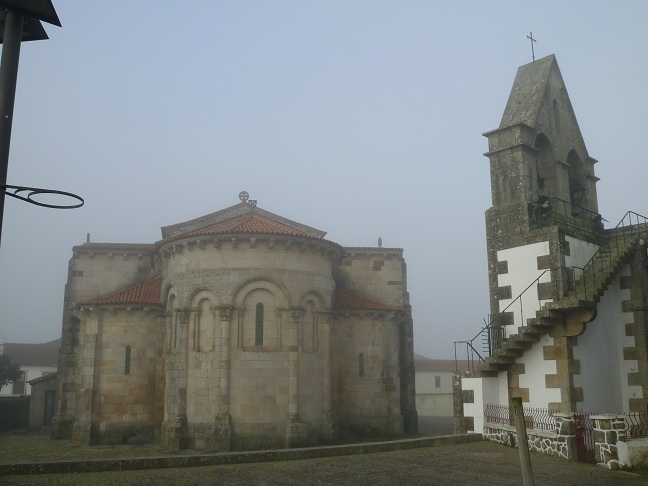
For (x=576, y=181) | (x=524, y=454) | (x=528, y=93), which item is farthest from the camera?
(x=576, y=181)

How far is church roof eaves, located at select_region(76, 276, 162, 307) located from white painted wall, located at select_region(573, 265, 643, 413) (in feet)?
54.1

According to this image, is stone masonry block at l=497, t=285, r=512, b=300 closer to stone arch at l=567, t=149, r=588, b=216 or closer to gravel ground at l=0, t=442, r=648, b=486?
stone arch at l=567, t=149, r=588, b=216

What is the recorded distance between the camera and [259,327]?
21.8 metres

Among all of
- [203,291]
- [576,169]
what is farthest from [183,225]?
[576,169]

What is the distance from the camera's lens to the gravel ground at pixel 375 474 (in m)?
11.0

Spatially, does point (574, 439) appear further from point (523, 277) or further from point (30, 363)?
point (30, 363)

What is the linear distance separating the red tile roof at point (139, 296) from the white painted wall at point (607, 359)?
16.6 m

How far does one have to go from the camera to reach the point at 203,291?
2219cm

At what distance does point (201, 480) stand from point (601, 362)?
11543mm

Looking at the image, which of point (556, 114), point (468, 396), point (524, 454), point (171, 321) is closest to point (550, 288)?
point (468, 396)

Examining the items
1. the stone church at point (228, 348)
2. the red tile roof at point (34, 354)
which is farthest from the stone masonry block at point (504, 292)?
the red tile roof at point (34, 354)

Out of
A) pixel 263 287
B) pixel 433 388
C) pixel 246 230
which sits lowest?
pixel 433 388

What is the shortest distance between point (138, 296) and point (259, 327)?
6.53 meters

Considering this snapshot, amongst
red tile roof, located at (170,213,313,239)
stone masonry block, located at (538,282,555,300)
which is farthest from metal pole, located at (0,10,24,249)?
red tile roof, located at (170,213,313,239)
